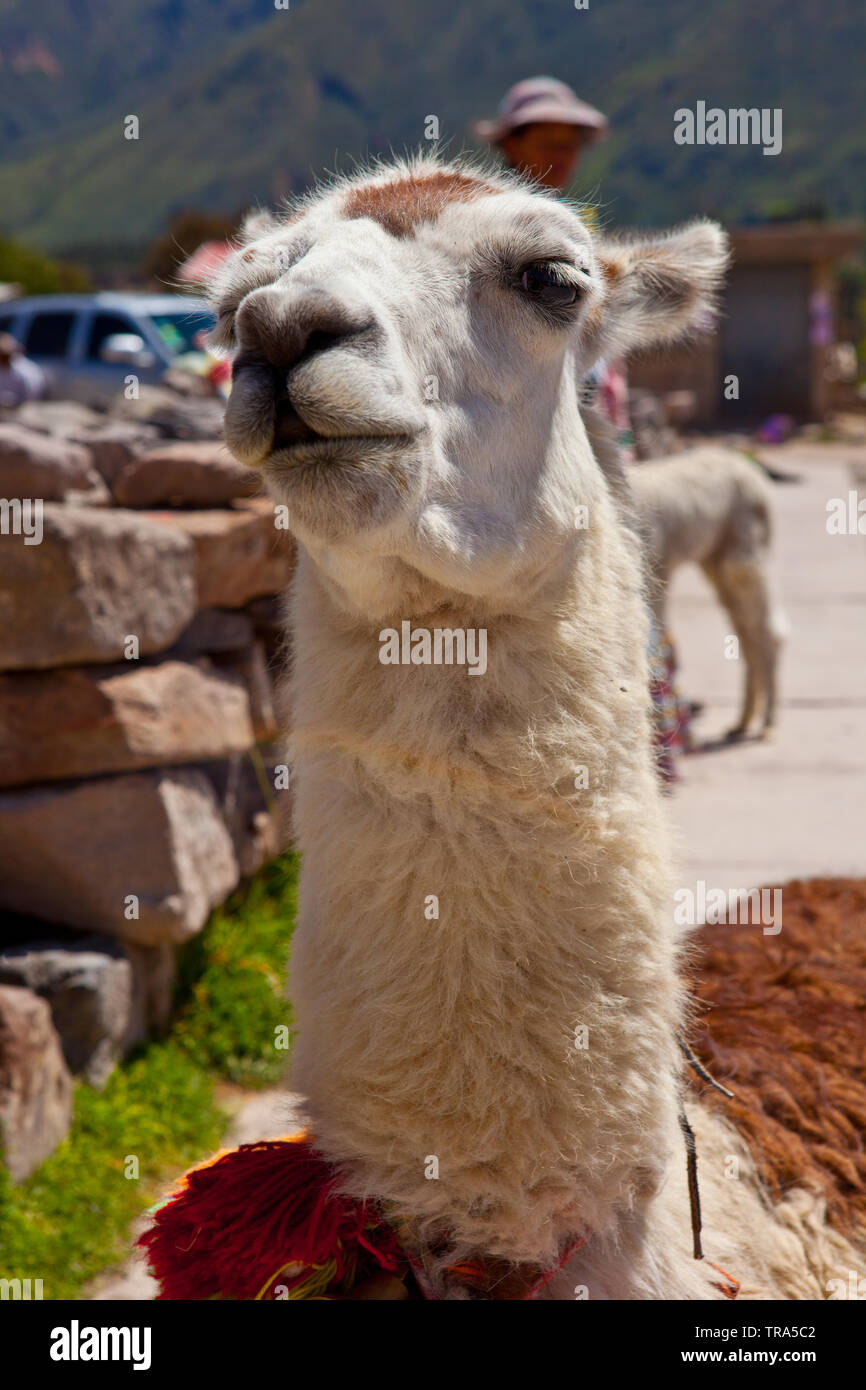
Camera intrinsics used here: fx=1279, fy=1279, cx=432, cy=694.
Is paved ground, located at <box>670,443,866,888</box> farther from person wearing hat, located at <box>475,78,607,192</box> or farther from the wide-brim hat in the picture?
the wide-brim hat

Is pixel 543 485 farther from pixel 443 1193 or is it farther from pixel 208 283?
pixel 443 1193

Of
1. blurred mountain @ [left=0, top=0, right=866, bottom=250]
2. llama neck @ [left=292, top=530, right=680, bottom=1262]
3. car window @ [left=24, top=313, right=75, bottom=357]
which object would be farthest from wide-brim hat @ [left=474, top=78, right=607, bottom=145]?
blurred mountain @ [left=0, top=0, right=866, bottom=250]

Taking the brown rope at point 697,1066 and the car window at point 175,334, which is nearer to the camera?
the brown rope at point 697,1066

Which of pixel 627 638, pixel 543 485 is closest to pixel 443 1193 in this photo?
pixel 627 638

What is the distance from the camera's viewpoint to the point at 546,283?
A: 1629 mm

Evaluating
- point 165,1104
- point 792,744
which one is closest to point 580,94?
point 792,744

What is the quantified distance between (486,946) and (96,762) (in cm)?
198

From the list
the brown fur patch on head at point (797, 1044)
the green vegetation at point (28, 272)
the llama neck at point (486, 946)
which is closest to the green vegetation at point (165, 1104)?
the brown fur patch on head at point (797, 1044)

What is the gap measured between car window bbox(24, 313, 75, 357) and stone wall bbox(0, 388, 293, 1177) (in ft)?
31.5

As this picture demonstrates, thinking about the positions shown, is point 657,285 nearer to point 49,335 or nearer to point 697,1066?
point 697,1066

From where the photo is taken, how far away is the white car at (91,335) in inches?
452

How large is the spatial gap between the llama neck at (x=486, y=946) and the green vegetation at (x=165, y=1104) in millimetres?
956

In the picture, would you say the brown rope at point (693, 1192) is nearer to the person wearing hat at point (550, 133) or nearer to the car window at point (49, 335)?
the person wearing hat at point (550, 133)

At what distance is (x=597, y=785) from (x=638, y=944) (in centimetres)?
20
